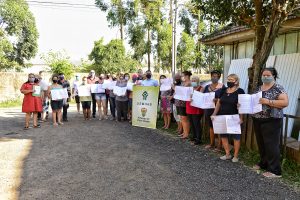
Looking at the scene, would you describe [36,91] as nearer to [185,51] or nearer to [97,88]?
[97,88]

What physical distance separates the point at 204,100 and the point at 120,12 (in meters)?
26.4

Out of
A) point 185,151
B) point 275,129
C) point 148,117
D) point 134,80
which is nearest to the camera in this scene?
point 275,129

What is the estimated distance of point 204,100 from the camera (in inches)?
296

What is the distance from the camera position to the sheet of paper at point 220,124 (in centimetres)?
656

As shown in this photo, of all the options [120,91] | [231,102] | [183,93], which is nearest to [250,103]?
[231,102]

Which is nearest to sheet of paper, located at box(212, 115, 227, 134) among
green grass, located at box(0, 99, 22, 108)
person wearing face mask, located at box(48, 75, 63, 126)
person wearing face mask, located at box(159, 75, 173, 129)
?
person wearing face mask, located at box(159, 75, 173, 129)

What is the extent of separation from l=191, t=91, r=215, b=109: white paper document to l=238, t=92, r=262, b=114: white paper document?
1.29 m

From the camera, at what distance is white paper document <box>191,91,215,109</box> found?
24.3 ft

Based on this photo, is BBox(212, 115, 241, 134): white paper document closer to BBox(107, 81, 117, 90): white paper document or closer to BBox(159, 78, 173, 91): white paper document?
BBox(159, 78, 173, 91): white paper document

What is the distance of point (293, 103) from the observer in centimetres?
866

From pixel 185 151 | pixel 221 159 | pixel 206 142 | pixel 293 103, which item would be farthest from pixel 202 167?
pixel 293 103

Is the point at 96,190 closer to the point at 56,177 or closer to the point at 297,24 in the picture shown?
the point at 56,177

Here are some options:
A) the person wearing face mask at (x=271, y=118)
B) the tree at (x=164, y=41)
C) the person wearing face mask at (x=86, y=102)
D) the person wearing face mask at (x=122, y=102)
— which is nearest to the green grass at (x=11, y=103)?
the person wearing face mask at (x=86, y=102)

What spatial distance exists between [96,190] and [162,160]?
2.02 metres
